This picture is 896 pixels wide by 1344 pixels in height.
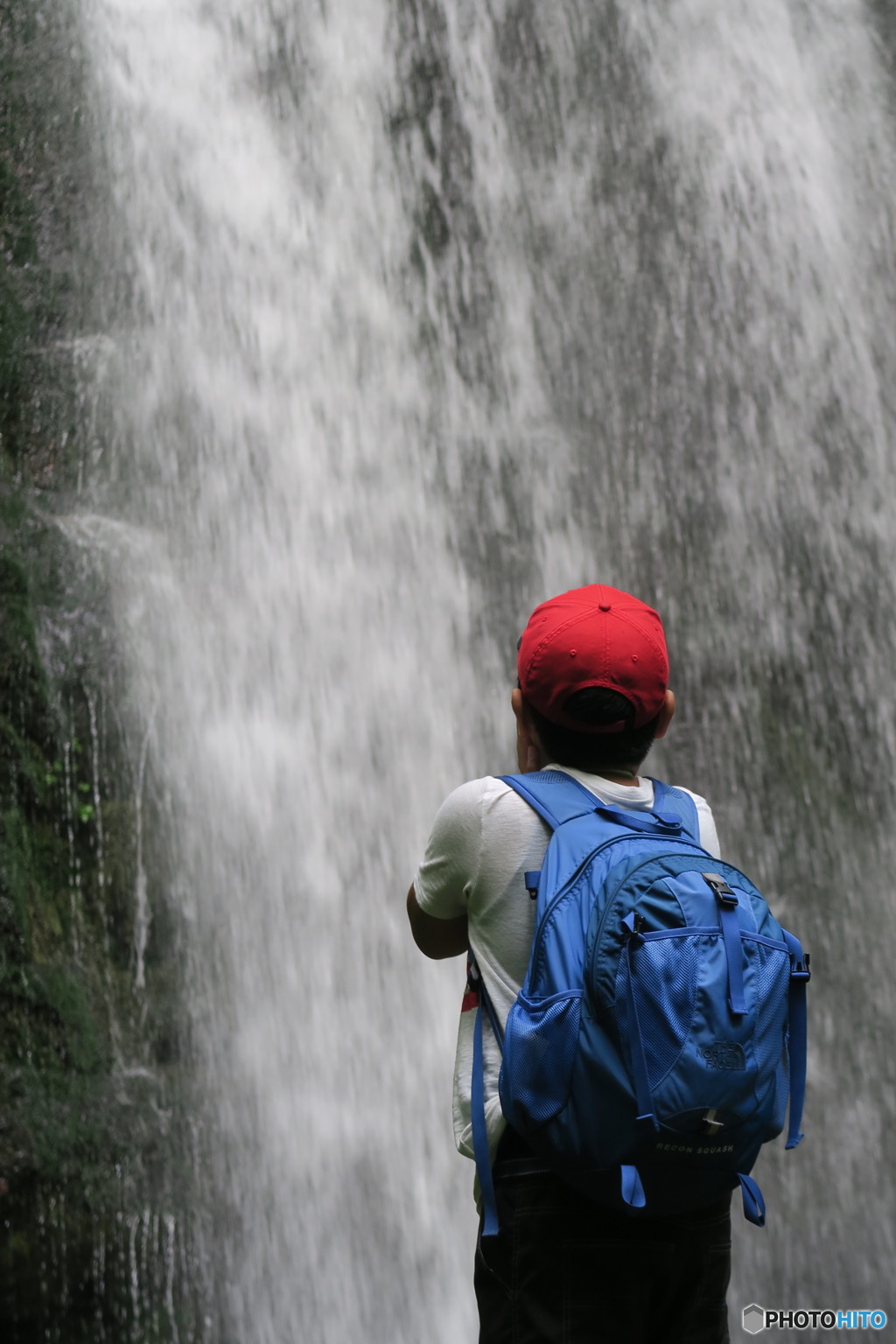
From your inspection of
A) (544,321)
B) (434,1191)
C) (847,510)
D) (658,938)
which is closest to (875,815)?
(847,510)

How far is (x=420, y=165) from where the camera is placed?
6566 millimetres

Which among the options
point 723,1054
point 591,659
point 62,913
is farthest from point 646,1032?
point 62,913

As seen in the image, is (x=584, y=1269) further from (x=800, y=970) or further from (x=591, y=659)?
(x=591, y=659)

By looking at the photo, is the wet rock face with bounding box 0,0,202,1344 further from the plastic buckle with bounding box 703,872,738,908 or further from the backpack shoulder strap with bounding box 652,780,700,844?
the plastic buckle with bounding box 703,872,738,908

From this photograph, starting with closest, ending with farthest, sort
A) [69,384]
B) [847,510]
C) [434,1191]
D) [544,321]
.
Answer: [434,1191] < [69,384] < [847,510] < [544,321]

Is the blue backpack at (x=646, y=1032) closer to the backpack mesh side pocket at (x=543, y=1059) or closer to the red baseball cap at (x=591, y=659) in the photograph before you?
the backpack mesh side pocket at (x=543, y=1059)

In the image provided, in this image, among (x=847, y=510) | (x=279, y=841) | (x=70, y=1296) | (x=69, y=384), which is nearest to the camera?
(x=70, y=1296)

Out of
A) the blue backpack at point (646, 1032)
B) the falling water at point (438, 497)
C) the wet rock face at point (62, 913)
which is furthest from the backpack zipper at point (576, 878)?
the falling water at point (438, 497)

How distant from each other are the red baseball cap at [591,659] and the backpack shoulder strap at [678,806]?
11cm

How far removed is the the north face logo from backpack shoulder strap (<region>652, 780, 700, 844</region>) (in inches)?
12.3

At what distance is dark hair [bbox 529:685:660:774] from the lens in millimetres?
1734

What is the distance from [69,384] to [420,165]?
2566 mm

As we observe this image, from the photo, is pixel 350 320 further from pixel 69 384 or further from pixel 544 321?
pixel 69 384

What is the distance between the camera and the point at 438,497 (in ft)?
19.1
